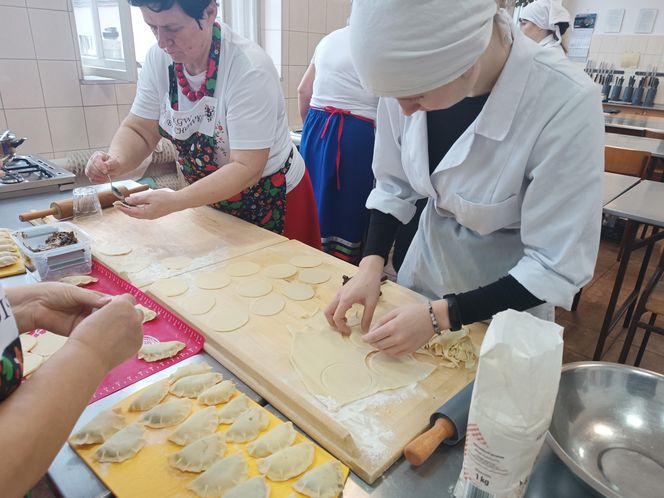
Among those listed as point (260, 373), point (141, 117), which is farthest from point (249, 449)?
point (141, 117)

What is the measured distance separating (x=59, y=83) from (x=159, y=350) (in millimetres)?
2446

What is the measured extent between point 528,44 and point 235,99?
94 cm

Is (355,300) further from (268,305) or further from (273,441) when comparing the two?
(273,441)

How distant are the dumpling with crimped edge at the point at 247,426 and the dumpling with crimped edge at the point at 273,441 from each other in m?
0.02

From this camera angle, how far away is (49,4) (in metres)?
2.56

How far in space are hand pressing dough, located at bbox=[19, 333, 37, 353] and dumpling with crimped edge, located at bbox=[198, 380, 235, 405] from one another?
432 millimetres

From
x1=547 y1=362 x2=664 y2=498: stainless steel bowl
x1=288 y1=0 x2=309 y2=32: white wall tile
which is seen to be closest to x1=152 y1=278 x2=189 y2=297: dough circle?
x1=547 y1=362 x2=664 y2=498: stainless steel bowl

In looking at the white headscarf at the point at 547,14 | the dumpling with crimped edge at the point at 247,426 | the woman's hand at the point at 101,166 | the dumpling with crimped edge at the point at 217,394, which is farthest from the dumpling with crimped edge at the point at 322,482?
the white headscarf at the point at 547,14

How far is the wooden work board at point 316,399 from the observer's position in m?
0.77

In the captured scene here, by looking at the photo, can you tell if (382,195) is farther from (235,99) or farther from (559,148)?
(235,99)

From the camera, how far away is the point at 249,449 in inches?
30.3

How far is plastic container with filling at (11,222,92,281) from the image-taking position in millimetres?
1259

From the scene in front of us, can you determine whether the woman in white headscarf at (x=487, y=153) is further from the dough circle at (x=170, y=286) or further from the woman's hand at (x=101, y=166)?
the woman's hand at (x=101, y=166)

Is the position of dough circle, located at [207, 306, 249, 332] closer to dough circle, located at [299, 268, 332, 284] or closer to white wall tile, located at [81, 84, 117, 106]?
dough circle, located at [299, 268, 332, 284]
